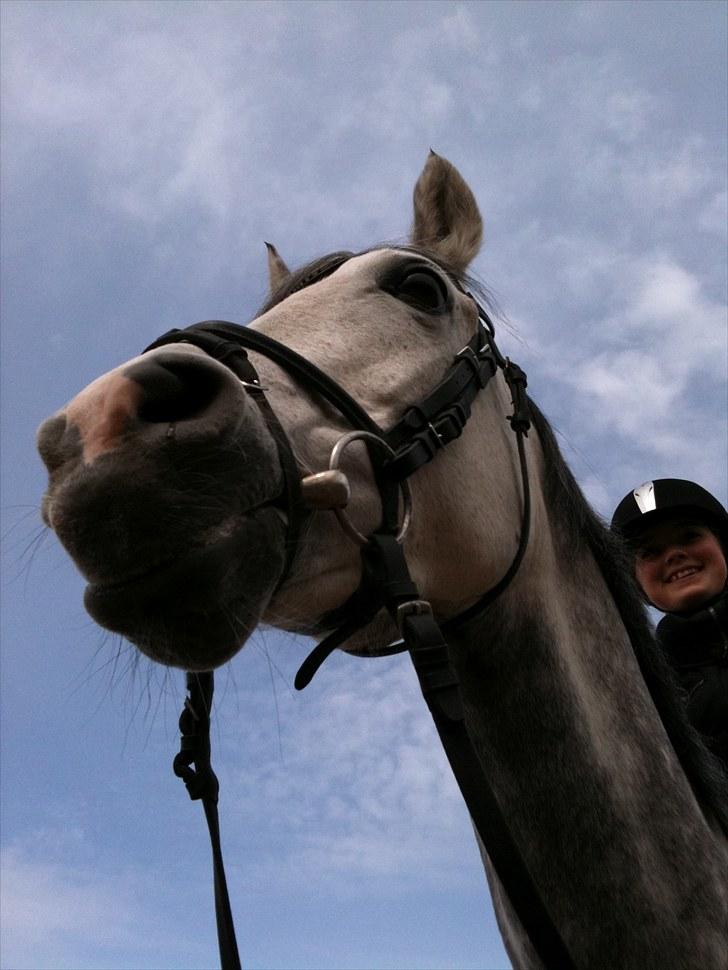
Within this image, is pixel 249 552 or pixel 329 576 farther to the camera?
pixel 329 576

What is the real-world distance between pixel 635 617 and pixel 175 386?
228 cm

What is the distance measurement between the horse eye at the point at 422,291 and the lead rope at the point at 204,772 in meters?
1.65

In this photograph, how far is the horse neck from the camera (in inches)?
113

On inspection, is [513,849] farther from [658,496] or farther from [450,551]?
[658,496]

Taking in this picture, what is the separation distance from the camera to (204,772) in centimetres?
307

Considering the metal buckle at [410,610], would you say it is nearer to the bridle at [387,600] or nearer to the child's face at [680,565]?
the bridle at [387,600]

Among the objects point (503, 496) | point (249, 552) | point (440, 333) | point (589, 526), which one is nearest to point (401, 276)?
point (440, 333)

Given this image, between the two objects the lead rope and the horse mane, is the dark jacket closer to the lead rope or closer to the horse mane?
the horse mane

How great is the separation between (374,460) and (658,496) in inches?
87.0

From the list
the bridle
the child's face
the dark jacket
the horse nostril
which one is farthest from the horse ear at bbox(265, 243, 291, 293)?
the dark jacket

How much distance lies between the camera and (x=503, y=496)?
3.32m

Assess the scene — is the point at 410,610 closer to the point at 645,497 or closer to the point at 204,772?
the point at 204,772

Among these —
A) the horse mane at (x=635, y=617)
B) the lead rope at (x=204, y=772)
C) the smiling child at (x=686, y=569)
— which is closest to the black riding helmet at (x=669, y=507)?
the smiling child at (x=686, y=569)

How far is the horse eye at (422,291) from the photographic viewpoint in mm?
3473
